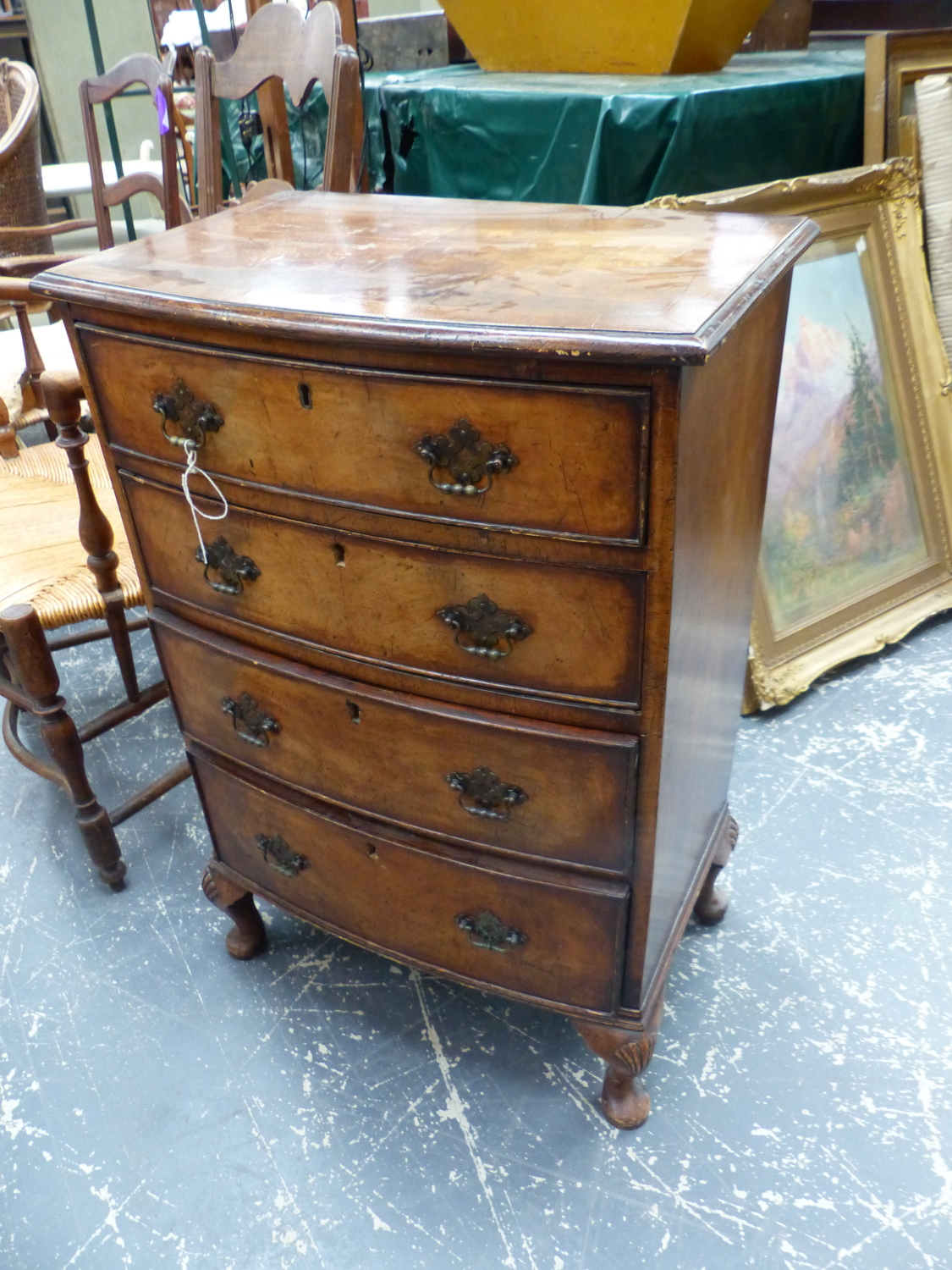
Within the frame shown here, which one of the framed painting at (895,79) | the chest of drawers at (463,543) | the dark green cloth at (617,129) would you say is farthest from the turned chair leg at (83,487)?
the framed painting at (895,79)

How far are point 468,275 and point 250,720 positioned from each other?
65cm

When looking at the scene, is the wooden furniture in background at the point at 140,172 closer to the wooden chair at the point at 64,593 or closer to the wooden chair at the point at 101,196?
the wooden chair at the point at 101,196

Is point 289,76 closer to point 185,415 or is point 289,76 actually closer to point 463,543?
point 185,415

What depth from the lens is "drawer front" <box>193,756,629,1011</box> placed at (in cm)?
118

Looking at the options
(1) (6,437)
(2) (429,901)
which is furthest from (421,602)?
(1) (6,437)

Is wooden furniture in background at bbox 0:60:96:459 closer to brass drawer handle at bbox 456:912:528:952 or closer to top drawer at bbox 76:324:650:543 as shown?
top drawer at bbox 76:324:650:543

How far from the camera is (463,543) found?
961 millimetres

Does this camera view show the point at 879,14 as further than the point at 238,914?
Yes

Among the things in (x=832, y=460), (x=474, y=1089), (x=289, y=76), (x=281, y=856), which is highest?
(x=289, y=76)

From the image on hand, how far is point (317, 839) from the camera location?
4.42 ft

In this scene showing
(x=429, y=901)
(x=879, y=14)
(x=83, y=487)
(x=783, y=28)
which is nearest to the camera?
(x=429, y=901)

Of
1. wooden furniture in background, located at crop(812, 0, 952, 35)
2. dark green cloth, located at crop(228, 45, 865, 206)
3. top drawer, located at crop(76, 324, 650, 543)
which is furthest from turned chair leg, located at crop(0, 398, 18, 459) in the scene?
wooden furniture in background, located at crop(812, 0, 952, 35)

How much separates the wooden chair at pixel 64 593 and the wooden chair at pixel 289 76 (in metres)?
0.63

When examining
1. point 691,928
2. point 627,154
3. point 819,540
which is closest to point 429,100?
point 627,154
